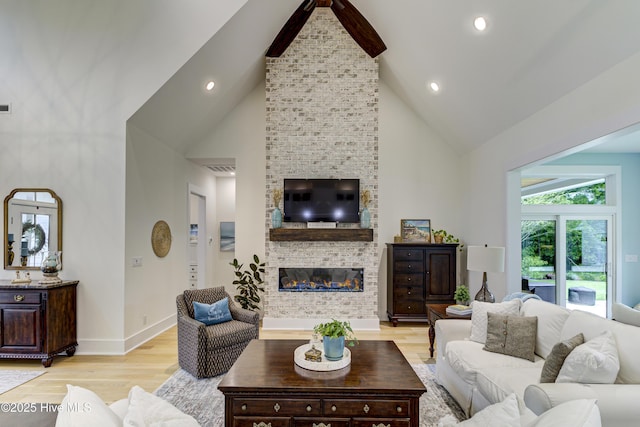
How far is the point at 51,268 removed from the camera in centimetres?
400

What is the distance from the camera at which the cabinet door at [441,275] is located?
5516 millimetres

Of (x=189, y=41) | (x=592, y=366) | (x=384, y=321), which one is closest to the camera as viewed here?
(x=592, y=366)

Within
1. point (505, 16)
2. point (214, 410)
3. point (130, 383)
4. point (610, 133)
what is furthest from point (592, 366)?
point (130, 383)

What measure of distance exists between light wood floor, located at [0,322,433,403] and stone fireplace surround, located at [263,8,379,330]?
121 cm

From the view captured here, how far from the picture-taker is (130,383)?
3.39 m

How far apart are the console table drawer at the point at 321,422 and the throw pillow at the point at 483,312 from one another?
1.58 metres

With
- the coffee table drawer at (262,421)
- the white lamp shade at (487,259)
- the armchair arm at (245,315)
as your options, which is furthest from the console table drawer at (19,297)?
the white lamp shade at (487,259)

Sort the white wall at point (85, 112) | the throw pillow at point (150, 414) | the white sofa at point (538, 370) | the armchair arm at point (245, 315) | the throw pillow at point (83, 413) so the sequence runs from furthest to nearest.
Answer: the white wall at point (85, 112) < the armchair arm at point (245, 315) < the white sofa at point (538, 370) < the throw pillow at point (150, 414) < the throw pillow at point (83, 413)

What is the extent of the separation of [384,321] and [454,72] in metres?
3.99

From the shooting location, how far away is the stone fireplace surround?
5.47 m

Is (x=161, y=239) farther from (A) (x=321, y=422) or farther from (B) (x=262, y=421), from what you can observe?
(A) (x=321, y=422)

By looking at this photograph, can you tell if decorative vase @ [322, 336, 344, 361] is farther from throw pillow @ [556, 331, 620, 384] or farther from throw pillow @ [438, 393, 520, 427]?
throw pillow @ [556, 331, 620, 384]

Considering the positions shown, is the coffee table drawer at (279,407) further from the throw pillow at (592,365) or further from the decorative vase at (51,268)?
the decorative vase at (51,268)

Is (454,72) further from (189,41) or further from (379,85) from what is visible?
(189,41)
